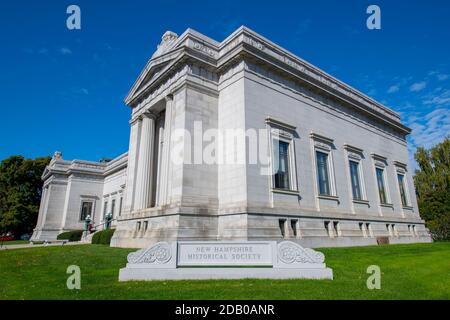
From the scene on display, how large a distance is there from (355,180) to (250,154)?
11868 millimetres

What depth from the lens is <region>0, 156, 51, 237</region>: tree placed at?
47781 millimetres

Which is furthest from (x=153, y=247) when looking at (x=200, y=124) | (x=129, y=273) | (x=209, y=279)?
(x=200, y=124)

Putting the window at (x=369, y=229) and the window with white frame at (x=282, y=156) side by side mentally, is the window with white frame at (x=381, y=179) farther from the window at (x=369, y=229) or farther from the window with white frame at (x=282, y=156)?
the window with white frame at (x=282, y=156)

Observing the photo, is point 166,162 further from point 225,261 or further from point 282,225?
point 225,261

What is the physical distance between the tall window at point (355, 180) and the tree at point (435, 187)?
58.6 ft

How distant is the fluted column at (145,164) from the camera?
904 inches

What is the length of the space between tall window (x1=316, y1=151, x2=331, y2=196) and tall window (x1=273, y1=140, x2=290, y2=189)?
339cm

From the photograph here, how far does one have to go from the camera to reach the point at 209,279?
28.5 ft

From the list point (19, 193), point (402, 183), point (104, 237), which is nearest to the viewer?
point (104, 237)

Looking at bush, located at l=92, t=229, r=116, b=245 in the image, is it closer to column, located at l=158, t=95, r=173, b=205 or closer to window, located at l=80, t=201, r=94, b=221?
column, located at l=158, t=95, r=173, b=205

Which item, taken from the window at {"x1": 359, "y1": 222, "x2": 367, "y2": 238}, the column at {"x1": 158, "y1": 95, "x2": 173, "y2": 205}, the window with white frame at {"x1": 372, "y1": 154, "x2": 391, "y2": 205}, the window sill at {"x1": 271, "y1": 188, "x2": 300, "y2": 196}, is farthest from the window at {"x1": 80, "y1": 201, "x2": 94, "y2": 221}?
the window with white frame at {"x1": 372, "y1": 154, "x2": 391, "y2": 205}

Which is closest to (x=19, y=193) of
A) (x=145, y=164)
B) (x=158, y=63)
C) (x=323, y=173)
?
(x=145, y=164)

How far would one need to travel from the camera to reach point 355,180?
81.8 ft

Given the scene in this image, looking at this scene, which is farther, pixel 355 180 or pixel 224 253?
pixel 355 180
